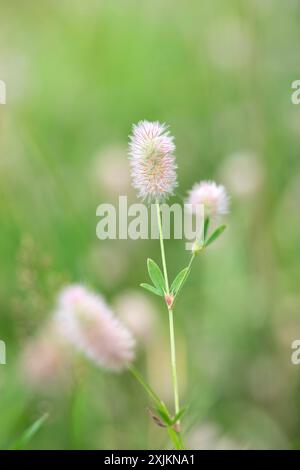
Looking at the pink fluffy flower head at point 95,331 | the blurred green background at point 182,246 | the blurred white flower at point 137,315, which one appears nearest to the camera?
the pink fluffy flower head at point 95,331

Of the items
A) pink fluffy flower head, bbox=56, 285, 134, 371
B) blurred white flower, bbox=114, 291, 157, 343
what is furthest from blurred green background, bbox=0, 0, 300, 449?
pink fluffy flower head, bbox=56, 285, 134, 371

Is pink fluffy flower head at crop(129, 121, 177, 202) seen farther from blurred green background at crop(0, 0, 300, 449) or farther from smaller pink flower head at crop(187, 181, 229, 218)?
blurred green background at crop(0, 0, 300, 449)

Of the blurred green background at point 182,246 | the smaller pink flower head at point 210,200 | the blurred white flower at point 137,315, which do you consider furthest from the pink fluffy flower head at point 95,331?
the blurred white flower at point 137,315

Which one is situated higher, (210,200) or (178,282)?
(210,200)

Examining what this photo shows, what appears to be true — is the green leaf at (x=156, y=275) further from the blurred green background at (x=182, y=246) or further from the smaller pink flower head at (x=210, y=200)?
the blurred green background at (x=182, y=246)

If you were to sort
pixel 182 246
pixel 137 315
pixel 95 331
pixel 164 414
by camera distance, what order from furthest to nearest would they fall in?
pixel 182 246, pixel 137 315, pixel 95 331, pixel 164 414

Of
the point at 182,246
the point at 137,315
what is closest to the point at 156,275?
the point at 137,315

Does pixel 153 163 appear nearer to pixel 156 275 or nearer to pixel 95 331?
pixel 156 275

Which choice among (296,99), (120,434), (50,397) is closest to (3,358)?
(50,397)
